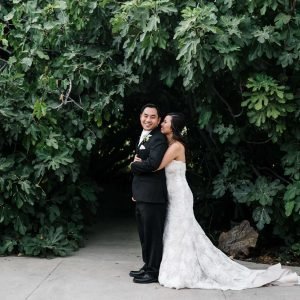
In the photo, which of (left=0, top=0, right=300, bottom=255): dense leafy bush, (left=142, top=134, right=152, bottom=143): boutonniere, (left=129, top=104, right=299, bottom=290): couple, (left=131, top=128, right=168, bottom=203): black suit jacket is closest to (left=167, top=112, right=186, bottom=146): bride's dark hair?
(left=129, top=104, right=299, bottom=290): couple

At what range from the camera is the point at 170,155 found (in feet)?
17.4

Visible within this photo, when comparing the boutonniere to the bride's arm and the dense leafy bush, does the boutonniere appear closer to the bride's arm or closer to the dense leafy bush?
the bride's arm

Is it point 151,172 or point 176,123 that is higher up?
point 176,123

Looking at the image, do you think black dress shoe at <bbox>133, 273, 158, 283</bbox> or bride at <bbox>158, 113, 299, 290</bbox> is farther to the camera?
black dress shoe at <bbox>133, 273, 158, 283</bbox>

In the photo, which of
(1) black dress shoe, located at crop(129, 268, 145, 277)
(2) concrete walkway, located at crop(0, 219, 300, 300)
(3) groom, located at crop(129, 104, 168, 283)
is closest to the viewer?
(2) concrete walkway, located at crop(0, 219, 300, 300)

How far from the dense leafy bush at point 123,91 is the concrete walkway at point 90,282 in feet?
1.09

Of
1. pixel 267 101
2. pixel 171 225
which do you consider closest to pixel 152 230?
pixel 171 225

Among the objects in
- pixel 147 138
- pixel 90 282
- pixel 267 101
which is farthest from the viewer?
pixel 267 101

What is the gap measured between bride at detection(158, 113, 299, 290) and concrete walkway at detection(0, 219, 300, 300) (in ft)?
0.40

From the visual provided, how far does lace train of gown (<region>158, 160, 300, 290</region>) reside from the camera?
5320mm

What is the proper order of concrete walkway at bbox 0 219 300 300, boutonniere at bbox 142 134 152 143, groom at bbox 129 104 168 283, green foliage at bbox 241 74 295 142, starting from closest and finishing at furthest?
concrete walkway at bbox 0 219 300 300
groom at bbox 129 104 168 283
boutonniere at bbox 142 134 152 143
green foliage at bbox 241 74 295 142

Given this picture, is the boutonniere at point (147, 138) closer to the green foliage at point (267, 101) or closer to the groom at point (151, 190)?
the groom at point (151, 190)

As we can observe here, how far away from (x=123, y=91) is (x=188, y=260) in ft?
7.28

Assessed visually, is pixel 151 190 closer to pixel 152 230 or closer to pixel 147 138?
pixel 152 230
